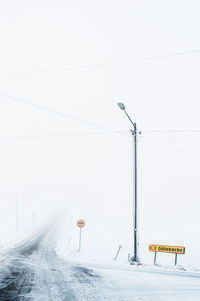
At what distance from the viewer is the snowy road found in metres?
8.65

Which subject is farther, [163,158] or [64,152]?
[64,152]

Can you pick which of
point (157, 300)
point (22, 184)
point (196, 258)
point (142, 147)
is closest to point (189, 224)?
point (196, 258)

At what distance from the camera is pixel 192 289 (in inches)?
390

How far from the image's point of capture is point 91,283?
405 inches

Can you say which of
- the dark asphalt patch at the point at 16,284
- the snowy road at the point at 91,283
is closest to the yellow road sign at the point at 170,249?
the snowy road at the point at 91,283

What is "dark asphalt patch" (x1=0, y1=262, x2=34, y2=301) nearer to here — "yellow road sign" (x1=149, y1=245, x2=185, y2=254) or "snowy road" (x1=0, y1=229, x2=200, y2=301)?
"snowy road" (x1=0, y1=229, x2=200, y2=301)

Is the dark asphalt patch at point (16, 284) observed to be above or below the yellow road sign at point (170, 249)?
above

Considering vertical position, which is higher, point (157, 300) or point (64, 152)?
point (64, 152)

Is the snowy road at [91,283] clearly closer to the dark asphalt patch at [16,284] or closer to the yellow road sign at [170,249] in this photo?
the dark asphalt patch at [16,284]

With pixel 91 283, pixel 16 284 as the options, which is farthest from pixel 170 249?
pixel 16 284

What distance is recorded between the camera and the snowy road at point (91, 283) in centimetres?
865

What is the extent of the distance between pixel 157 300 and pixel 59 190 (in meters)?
136

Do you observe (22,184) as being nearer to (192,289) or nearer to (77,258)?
(77,258)

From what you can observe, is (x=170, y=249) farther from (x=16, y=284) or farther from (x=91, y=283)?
(x=16, y=284)
